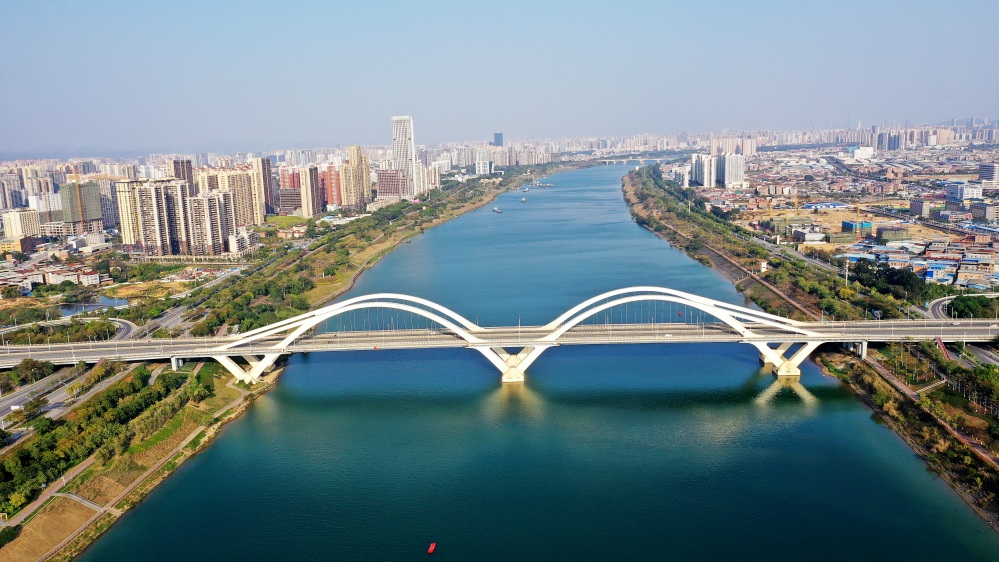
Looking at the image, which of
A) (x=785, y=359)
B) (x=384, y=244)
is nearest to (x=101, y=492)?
(x=785, y=359)

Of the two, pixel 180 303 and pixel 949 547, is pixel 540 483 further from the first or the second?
pixel 180 303

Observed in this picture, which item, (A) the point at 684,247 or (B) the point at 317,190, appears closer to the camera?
(A) the point at 684,247

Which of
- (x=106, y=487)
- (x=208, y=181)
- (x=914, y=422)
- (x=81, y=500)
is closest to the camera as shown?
(x=81, y=500)

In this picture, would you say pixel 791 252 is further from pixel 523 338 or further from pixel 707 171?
pixel 707 171


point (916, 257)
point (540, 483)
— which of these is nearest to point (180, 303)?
point (540, 483)

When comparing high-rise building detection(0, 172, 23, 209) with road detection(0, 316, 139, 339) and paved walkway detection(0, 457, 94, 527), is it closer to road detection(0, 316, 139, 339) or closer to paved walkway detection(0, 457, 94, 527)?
road detection(0, 316, 139, 339)

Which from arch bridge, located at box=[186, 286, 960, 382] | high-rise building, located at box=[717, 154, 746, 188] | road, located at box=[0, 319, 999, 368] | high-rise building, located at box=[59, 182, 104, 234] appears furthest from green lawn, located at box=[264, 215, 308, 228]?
high-rise building, located at box=[717, 154, 746, 188]
